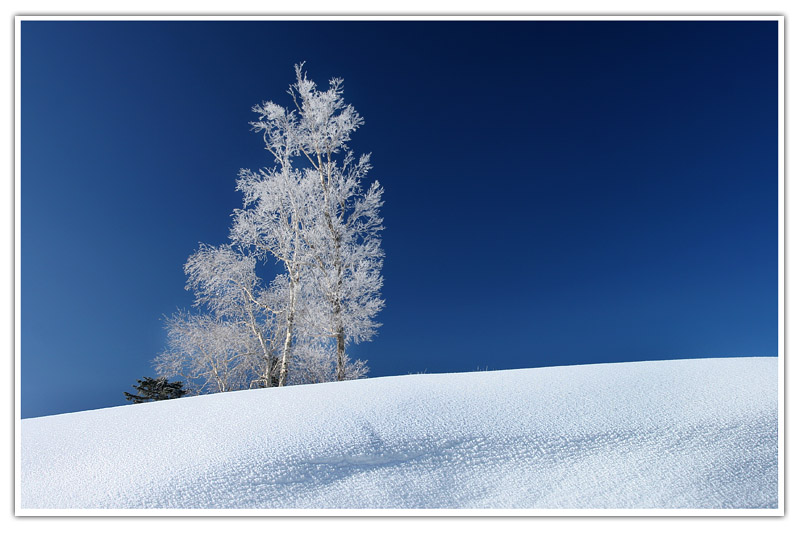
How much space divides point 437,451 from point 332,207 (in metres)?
4.91

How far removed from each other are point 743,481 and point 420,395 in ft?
4.44

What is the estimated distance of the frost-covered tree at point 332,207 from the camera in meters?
5.86

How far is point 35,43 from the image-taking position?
9.29 ft

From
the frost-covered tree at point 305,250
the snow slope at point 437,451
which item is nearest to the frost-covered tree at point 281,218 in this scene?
the frost-covered tree at point 305,250

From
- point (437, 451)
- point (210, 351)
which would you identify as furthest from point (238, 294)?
point (437, 451)

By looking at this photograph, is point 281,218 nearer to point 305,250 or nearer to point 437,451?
point 305,250

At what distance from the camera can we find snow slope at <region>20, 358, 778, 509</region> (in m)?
1.51

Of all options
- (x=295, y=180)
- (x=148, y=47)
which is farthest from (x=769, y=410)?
(x=295, y=180)

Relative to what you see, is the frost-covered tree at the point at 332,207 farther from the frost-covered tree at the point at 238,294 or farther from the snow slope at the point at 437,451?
the snow slope at the point at 437,451

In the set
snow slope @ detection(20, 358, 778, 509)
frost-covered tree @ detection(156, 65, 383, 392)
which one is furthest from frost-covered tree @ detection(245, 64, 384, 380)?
snow slope @ detection(20, 358, 778, 509)

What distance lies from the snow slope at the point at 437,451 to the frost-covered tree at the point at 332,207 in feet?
11.5

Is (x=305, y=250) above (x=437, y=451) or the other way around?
above

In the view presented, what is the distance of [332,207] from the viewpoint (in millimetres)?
6211
